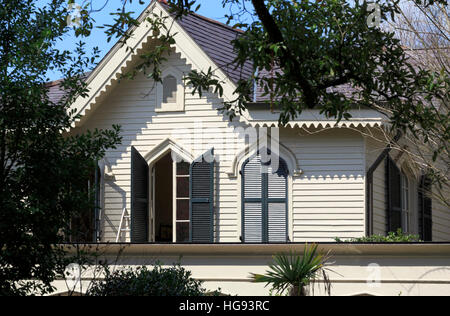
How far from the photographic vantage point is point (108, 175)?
2158cm

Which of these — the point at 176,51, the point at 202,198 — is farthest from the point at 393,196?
the point at 176,51

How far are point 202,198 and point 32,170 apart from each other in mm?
9565

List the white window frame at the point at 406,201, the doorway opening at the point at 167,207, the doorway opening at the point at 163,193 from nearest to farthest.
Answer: the doorway opening at the point at 167,207 < the white window frame at the point at 406,201 < the doorway opening at the point at 163,193

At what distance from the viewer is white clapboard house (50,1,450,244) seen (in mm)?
20203

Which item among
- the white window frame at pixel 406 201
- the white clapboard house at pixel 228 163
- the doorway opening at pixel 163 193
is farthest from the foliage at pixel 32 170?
the doorway opening at pixel 163 193

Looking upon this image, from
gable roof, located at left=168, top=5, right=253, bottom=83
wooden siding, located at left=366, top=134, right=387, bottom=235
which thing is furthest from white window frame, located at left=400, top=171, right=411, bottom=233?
gable roof, located at left=168, top=5, right=253, bottom=83

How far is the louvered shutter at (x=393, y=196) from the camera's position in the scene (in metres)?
21.1

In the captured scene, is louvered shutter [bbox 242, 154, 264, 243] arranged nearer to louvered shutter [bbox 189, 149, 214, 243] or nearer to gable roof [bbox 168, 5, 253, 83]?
louvered shutter [bbox 189, 149, 214, 243]

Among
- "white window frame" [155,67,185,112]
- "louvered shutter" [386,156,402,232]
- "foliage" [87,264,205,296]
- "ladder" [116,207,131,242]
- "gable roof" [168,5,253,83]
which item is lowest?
"foliage" [87,264,205,296]

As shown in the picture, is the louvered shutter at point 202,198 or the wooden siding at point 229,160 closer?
the wooden siding at point 229,160

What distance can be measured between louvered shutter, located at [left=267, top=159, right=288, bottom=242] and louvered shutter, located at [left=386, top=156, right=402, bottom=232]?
2.80 meters

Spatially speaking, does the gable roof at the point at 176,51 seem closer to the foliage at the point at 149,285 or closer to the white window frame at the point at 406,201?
the white window frame at the point at 406,201

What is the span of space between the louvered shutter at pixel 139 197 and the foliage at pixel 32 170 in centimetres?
881
